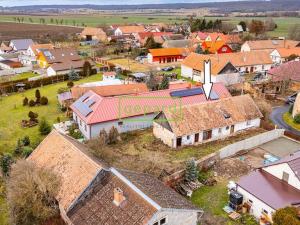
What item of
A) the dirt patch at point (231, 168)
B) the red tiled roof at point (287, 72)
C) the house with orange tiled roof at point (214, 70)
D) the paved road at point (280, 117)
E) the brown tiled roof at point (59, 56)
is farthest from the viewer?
the brown tiled roof at point (59, 56)

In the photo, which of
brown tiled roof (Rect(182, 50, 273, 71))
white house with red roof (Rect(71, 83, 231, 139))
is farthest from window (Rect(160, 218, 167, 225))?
brown tiled roof (Rect(182, 50, 273, 71))

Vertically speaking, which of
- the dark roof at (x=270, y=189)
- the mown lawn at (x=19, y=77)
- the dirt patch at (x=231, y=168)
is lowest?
the dirt patch at (x=231, y=168)

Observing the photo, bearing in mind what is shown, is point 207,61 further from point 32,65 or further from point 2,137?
point 32,65

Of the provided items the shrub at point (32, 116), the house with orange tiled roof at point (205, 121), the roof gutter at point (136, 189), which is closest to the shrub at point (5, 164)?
the roof gutter at point (136, 189)

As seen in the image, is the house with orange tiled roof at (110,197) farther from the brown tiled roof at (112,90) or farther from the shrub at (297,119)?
the shrub at (297,119)

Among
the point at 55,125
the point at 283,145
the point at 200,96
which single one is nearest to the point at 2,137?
the point at 55,125

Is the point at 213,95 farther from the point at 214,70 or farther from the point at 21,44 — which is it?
the point at 21,44
